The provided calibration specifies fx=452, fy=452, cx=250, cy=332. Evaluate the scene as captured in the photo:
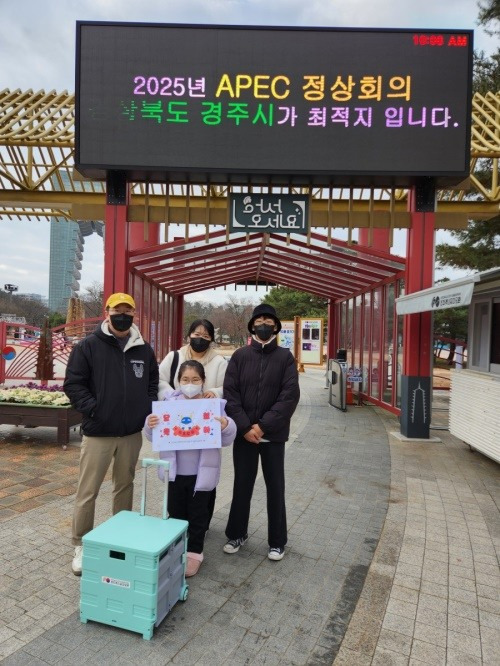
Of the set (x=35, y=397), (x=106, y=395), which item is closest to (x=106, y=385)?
(x=106, y=395)

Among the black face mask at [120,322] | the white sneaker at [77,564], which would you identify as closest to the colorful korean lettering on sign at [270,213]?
the black face mask at [120,322]

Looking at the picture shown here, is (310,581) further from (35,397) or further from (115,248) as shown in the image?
(115,248)

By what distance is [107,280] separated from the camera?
24.8 ft

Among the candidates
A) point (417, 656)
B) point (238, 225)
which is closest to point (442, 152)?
point (238, 225)

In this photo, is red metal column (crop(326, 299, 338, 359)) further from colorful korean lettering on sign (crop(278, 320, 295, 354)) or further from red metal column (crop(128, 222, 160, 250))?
red metal column (crop(128, 222, 160, 250))

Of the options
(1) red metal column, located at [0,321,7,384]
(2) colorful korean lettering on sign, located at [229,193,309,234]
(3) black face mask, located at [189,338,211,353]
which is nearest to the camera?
(3) black face mask, located at [189,338,211,353]

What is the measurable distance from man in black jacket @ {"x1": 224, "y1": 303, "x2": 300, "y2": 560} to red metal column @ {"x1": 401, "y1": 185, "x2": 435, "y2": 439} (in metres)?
4.71

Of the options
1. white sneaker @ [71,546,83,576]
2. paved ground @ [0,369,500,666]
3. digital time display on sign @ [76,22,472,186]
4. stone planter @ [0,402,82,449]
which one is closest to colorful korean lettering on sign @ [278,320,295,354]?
digital time display on sign @ [76,22,472,186]

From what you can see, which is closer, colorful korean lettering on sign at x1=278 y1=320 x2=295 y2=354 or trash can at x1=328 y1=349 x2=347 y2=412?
trash can at x1=328 y1=349 x2=347 y2=412

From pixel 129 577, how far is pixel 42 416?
437 centimetres

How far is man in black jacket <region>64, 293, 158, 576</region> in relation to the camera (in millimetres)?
2998

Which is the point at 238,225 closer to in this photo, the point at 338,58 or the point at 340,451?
the point at 338,58

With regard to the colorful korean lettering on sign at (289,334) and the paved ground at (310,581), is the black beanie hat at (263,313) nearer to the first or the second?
the paved ground at (310,581)

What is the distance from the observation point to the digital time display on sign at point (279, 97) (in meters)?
6.31
